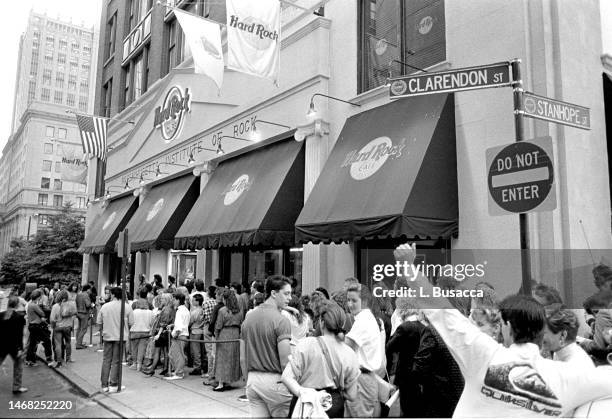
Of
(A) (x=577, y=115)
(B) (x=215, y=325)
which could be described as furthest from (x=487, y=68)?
(B) (x=215, y=325)

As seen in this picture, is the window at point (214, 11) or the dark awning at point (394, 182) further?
the window at point (214, 11)

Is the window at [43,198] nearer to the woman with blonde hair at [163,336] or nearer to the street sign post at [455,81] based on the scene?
the woman with blonde hair at [163,336]

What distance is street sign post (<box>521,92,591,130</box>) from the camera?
5.30 metres

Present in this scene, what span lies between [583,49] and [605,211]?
8.56ft

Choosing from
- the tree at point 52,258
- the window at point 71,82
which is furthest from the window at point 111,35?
the tree at point 52,258

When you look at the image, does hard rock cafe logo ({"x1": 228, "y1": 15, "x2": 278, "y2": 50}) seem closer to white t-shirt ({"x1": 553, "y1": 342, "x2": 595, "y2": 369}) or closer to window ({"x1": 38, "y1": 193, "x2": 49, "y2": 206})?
white t-shirt ({"x1": 553, "y1": 342, "x2": 595, "y2": 369})

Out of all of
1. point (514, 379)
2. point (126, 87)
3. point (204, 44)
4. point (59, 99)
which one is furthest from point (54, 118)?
point (514, 379)

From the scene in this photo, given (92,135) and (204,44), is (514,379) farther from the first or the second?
(92,135)

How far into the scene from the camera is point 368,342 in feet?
16.5

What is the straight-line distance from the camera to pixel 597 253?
24.0ft

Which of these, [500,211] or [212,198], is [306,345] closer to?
[500,211]

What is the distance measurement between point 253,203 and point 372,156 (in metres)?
3.60

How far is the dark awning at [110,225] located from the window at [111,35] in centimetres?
929

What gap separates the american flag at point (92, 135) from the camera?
19.6m
